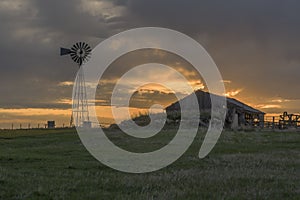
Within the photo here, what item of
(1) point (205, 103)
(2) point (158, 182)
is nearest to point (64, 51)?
(1) point (205, 103)

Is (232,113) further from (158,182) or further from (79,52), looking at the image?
(158,182)

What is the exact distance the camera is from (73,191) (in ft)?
46.8

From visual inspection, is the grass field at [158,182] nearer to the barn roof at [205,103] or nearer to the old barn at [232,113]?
the old barn at [232,113]

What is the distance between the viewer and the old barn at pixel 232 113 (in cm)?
7388

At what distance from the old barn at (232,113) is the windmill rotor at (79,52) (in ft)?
52.8

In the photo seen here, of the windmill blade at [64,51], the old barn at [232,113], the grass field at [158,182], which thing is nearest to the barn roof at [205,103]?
the old barn at [232,113]

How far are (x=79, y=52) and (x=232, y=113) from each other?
89.8 ft

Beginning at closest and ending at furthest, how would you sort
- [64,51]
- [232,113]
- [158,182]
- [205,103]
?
[158,182] → [232,113] → [205,103] → [64,51]

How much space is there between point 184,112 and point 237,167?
5470 cm

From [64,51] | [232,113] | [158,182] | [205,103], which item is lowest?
[158,182]

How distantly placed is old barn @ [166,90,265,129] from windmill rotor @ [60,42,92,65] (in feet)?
52.8

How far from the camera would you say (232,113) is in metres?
75.6

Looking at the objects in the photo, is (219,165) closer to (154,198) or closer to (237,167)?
(237,167)

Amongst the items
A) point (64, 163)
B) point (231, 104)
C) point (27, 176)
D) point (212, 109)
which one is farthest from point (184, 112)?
point (27, 176)
